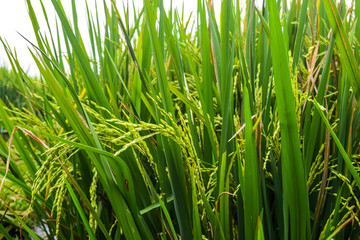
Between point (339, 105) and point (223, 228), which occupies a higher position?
point (339, 105)

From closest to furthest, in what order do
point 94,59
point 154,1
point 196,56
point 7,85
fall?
point 154,1 < point 196,56 < point 94,59 < point 7,85

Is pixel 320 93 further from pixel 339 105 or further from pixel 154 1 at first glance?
pixel 154 1

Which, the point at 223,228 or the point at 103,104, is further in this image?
the point at 103,104

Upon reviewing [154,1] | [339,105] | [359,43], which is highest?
[154,1]

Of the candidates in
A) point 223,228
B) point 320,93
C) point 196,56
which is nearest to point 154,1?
point 196,56

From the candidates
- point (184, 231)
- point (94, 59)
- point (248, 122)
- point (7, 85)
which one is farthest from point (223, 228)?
point (7, 85)

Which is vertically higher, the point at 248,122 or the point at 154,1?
the point at 154,1

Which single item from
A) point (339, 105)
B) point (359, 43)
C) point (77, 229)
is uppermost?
point (359, 43)

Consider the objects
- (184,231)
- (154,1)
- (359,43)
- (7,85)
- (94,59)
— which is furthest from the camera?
(7,85)

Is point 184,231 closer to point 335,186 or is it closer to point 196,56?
point 335,186
